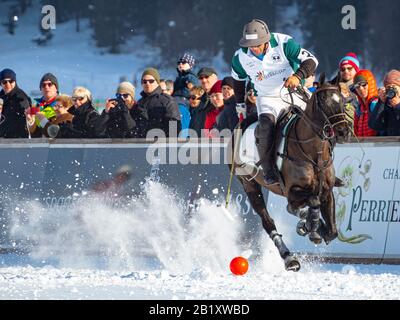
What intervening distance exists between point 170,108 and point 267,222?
2516mm

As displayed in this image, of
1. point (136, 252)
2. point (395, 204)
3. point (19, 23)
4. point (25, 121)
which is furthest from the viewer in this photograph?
point (19, 23)

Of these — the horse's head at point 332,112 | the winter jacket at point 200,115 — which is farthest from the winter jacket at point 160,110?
the horse's head at point 332,112

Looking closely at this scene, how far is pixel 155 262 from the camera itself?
1194 centimetres

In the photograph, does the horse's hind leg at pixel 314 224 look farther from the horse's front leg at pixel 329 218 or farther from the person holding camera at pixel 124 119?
the person holding camera at pixel 124 119

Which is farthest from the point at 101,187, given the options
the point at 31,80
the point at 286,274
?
the point at 31,80

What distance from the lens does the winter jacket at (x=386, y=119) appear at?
11.8 meters

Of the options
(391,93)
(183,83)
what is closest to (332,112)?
(391,93)

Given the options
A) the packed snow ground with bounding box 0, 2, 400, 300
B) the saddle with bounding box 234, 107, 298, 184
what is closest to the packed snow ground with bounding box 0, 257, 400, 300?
the packed snow ground with bounding box 0, 2, 400, 300

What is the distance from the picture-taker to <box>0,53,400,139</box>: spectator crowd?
1201 cm

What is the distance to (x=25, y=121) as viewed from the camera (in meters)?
14.0

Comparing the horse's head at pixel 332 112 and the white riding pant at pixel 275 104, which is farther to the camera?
the white riding pant at pixel 275 104

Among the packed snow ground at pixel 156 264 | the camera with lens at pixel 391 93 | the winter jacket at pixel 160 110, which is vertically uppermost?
the camera with lens at pixel 391 93
